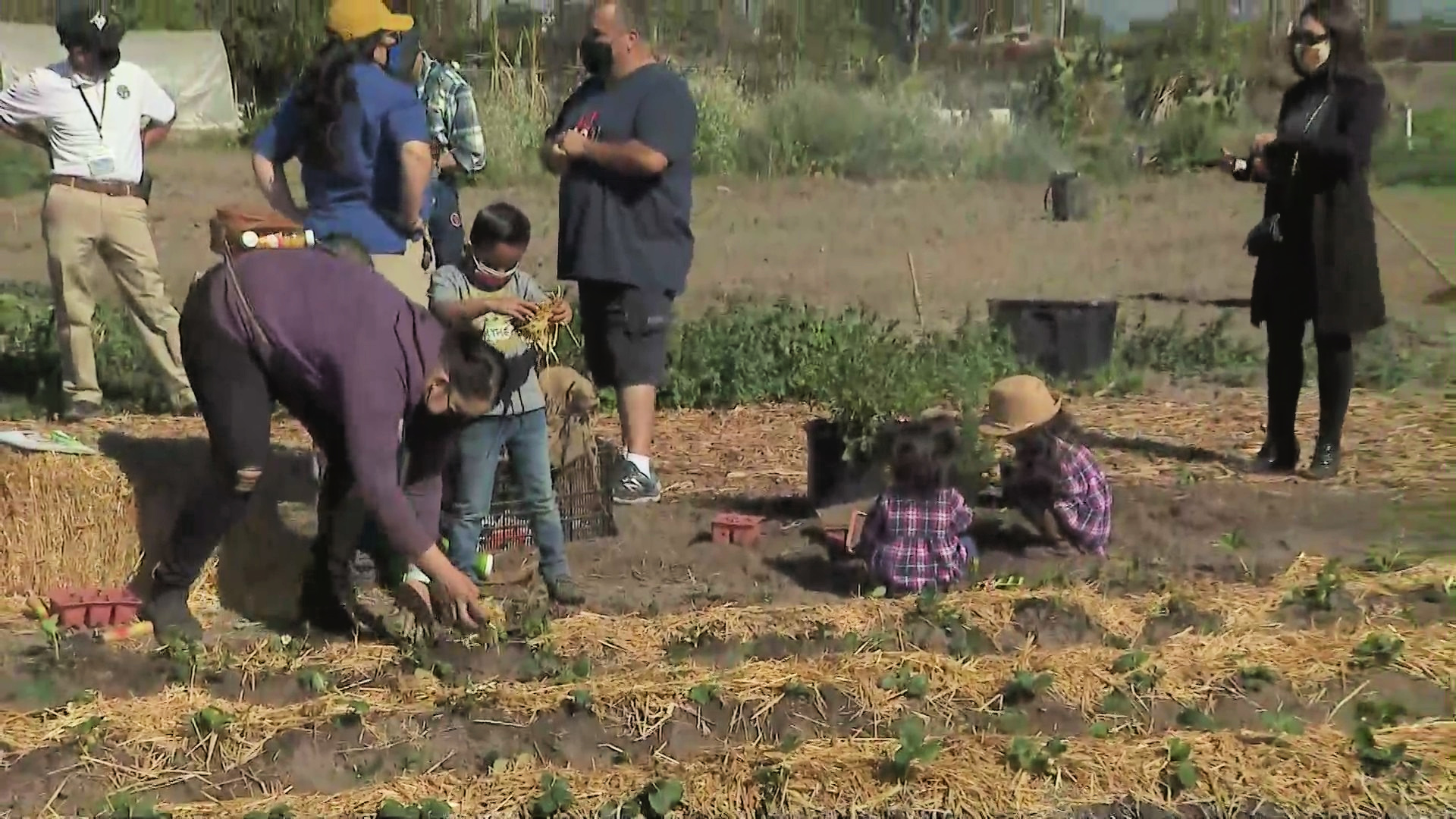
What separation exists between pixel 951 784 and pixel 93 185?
5.40 metres

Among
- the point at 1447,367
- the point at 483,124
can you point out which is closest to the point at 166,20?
the point at 483,124

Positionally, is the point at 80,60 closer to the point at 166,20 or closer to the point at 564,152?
the point at 564,152

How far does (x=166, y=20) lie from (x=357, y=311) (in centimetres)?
2387

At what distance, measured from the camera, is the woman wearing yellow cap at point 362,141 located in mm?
5797

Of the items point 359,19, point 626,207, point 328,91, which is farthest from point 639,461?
point 359,19

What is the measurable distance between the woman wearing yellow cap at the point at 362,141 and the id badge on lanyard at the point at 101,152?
227 centimetres

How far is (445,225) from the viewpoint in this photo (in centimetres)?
700

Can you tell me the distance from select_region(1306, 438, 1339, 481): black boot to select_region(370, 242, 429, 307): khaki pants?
12.7ft

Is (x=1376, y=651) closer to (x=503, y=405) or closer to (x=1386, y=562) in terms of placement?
(x=1386, y=562)

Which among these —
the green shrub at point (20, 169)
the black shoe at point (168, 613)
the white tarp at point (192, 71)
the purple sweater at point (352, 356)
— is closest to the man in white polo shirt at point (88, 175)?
the black shoe at point (168, 613)

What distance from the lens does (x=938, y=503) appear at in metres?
5.71

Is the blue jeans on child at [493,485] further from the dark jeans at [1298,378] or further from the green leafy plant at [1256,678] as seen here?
the dark jeans at [1298,378]

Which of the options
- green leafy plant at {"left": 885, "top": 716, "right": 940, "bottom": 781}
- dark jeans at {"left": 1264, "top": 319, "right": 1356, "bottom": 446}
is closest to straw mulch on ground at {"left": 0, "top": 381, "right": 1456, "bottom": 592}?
dark jeans at {"left": 1264, "top": 319, "right": 1356, "bottom": 446}

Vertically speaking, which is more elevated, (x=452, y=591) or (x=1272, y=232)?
(x=1272, y=232)
